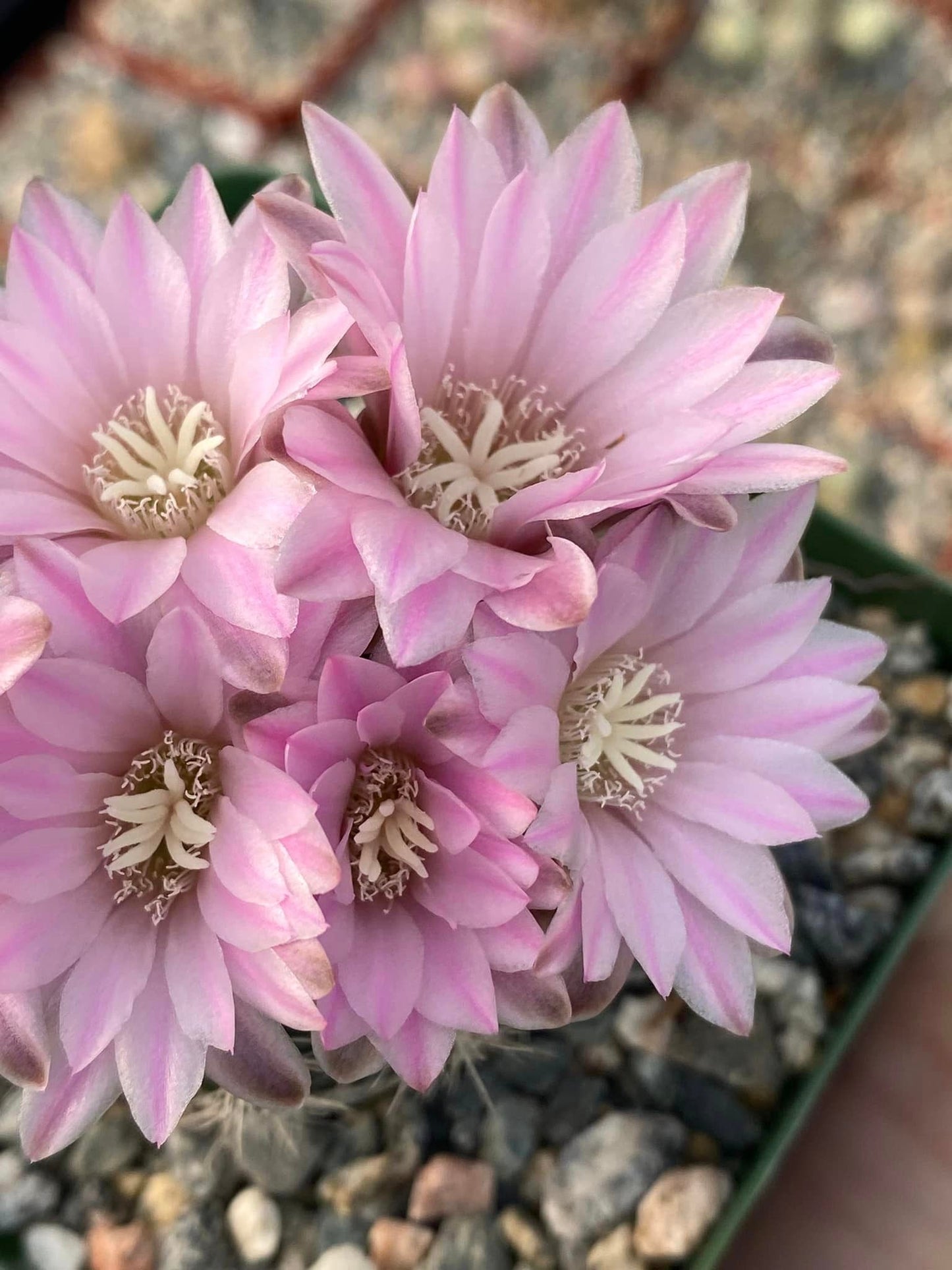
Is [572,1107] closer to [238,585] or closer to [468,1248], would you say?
[468,1248]

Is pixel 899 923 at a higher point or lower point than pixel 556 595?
lower

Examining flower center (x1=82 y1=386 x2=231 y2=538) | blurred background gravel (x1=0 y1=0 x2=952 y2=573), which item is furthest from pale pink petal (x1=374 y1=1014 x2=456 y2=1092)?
blurred background gravel (x1=0 y1=0 x2=952 y2=573)

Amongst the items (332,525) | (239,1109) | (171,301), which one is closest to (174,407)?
(171,301)

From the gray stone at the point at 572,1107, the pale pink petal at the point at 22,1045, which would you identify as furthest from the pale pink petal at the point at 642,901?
the gray stone at the point at 572,1107

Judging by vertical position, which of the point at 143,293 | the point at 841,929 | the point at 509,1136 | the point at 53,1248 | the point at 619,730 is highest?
the point at 143,293

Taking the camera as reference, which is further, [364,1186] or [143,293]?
[364,1186]

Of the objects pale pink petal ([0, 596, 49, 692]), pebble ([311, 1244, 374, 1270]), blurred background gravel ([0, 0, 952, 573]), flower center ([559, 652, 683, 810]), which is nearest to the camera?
pale pink petal ([0, 596, 49, 692])

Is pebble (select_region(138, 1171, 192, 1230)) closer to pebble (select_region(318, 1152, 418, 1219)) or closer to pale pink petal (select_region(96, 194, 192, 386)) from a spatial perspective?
pebble (select_region(318, 1152, 418, 1219))

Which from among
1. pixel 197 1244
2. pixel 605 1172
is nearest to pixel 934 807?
pixel 605 1172

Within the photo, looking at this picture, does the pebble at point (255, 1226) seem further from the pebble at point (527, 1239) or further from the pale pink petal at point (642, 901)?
the pale pink petal at point (642, 901)
